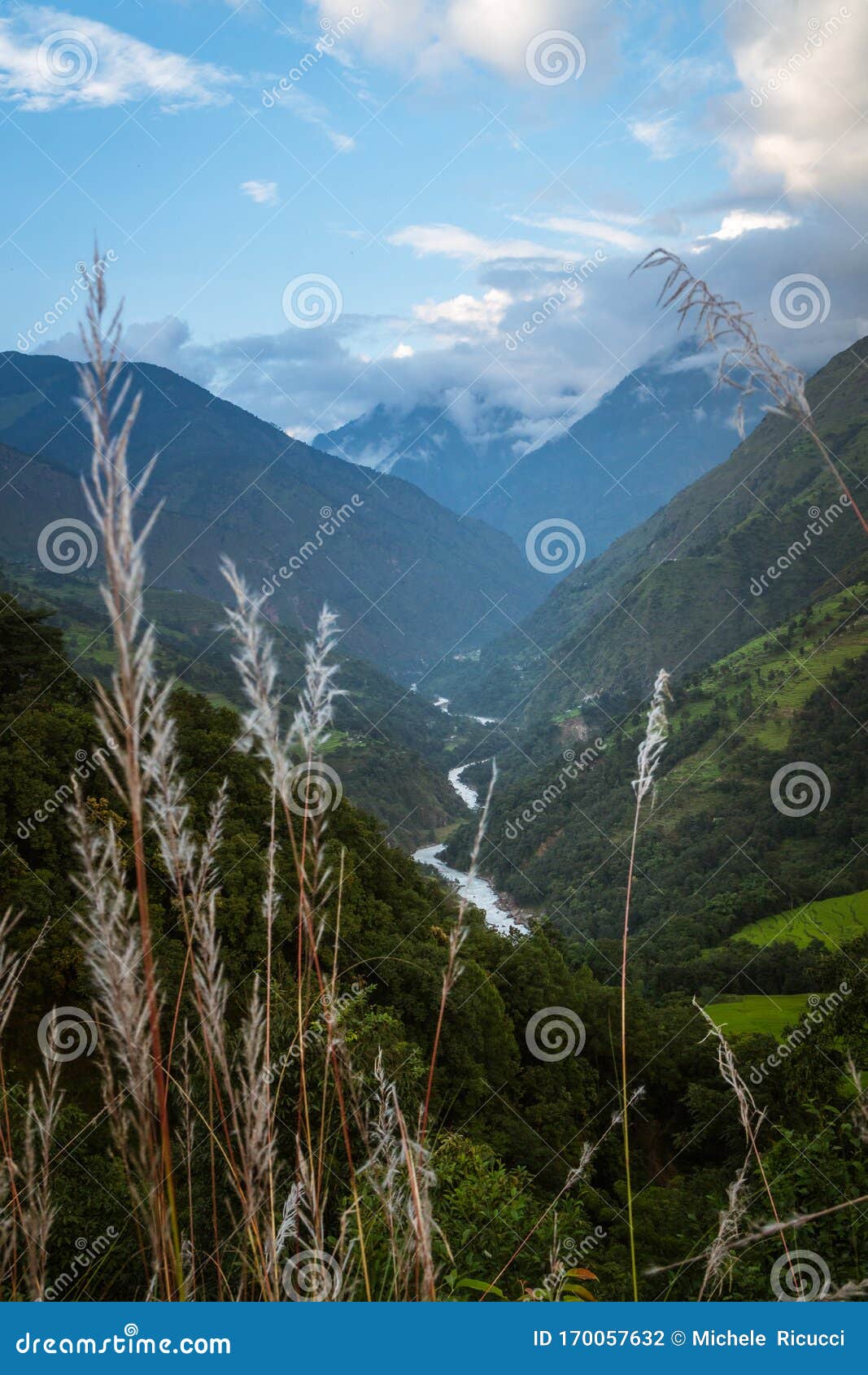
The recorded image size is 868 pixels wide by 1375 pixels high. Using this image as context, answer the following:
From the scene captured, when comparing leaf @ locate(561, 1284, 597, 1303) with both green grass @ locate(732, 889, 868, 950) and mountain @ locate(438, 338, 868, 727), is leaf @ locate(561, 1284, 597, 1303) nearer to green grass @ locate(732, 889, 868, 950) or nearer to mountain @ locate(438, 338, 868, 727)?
green grass @ locate(732, 889, 868, 950)

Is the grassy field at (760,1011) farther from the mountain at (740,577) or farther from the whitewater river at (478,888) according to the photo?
the mountain at (740,577)

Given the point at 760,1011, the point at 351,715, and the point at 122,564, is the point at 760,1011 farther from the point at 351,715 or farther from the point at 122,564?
the point at 351,715

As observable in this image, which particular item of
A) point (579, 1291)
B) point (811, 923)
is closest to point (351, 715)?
point (811, 923)

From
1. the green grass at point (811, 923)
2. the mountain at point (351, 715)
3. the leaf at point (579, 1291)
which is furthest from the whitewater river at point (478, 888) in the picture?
the leaf at point (579, 1291)

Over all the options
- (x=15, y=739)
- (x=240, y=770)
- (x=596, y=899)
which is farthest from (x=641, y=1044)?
(x=596, y=899)

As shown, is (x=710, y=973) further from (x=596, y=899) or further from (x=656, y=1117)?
(x=656, y=1117)

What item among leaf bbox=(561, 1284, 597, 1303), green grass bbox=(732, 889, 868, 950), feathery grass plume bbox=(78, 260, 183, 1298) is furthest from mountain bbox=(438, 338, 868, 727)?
feathery grass plume bbox=(78, 260, 183, 1298)
